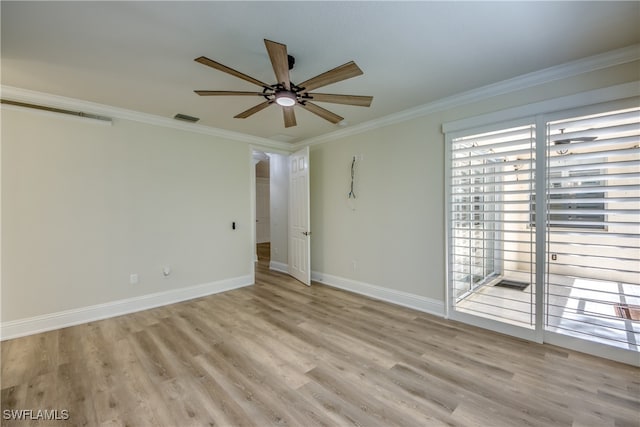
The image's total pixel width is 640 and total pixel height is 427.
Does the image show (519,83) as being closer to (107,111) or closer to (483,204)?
(483,204)

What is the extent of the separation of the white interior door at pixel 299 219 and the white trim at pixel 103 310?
122cm

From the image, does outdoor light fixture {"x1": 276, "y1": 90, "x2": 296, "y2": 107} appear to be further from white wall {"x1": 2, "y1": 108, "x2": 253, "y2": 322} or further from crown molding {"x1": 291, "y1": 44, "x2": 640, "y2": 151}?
white wall {"x1": 2, "y1": 108, "x2": 253, "y2": 322}

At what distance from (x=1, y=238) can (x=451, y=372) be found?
473 cm

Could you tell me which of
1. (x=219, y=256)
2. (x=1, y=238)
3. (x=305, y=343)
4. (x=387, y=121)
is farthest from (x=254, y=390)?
(x=387, y=121)

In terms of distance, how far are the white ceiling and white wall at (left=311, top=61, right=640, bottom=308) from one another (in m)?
0.31

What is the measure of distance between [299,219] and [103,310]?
314cm

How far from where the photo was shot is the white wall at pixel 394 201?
11.4ft

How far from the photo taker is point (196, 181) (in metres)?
4.43

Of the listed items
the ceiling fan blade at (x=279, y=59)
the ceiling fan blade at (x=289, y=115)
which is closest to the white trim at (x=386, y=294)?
the ceiling fan blade at (x=289, y=115)

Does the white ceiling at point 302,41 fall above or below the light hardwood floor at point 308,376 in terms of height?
above

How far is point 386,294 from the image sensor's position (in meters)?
4.14

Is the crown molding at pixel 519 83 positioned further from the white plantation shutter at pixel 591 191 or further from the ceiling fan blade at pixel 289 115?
the ceiling fan blade at pixel 289 115

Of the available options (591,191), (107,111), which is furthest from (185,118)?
(591,191)

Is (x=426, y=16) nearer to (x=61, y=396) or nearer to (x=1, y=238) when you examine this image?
(x=61, y=396)
